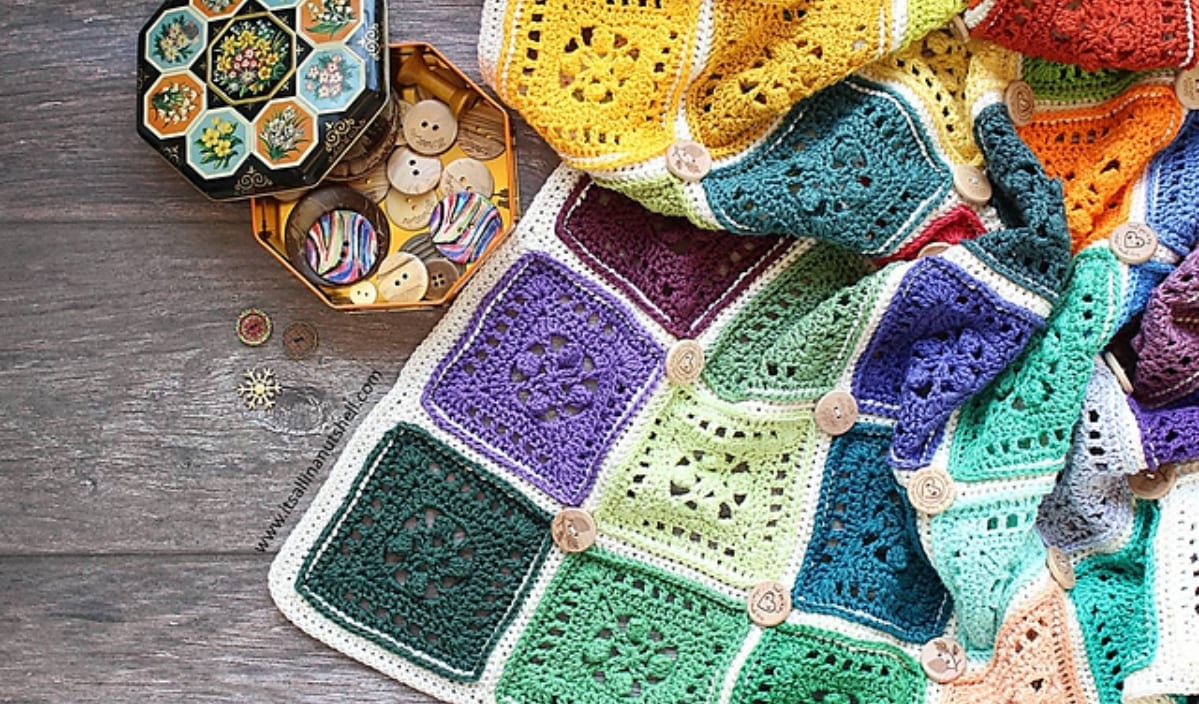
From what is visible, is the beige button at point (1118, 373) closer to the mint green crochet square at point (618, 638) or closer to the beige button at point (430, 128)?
the mint green crochet square at point (618, 638)

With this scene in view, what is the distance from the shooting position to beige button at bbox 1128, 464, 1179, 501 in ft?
4.04

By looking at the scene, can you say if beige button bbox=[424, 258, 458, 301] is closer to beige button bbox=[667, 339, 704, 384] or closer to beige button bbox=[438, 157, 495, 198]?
beige button bbox=[438, 157, 495, 198]

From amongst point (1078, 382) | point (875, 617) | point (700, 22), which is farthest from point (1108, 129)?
point (875, 617)

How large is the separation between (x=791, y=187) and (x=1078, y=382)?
1.08ft

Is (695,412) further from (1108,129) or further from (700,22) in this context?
(1108,129)

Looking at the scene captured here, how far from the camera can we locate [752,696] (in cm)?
122

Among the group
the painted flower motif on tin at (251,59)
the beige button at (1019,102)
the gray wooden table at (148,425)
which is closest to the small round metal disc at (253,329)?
the gray wooden table at (148,425)

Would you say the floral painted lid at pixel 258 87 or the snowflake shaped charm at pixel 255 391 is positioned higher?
the floral painted lid at pixel 258 87

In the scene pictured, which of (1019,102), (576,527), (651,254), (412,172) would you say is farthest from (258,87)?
(1019,102)

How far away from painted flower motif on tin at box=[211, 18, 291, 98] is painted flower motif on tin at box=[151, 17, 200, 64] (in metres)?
0.03

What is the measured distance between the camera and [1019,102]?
1.24 meters

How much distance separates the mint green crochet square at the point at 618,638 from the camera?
4.09 feet

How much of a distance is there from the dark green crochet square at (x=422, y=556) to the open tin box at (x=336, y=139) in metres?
0.17

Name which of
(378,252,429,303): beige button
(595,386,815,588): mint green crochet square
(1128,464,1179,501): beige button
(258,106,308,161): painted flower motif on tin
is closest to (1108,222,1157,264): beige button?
(1128,464,1179,501): beige button
